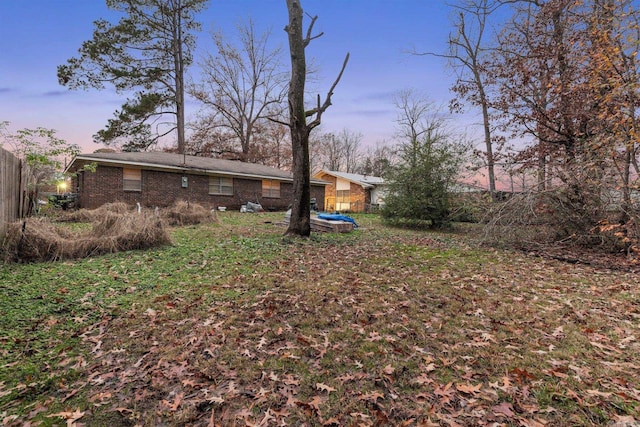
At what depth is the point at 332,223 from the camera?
10.0 m

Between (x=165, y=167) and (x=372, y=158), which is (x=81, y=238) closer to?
(x=165, y=167)

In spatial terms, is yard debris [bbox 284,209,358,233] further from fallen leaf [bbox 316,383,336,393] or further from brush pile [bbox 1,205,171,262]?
fallen leaf [bbox 316,383,336,393]

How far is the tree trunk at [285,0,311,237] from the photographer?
7789 mm

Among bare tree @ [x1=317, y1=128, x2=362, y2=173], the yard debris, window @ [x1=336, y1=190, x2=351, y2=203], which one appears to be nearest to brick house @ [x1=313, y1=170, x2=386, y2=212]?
window @ [x1=336, y1=190, x2=351, y2=203]

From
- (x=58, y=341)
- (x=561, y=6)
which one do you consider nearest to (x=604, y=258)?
(x=561, y=6)

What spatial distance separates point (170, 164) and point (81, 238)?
34.7 feet

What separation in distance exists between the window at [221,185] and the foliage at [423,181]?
9.62 m

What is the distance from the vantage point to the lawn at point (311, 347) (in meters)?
2.06

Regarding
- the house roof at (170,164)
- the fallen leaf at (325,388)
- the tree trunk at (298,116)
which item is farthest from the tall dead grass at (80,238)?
the house roof at (170,164)

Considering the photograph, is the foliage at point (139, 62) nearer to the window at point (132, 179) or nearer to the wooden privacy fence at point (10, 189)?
the window at point (132, 179)

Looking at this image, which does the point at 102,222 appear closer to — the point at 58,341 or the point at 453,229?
the point at 58,341

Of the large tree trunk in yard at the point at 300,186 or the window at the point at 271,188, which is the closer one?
the large tree trunk in yard at the point at 300,186

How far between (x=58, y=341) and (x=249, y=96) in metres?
27.4

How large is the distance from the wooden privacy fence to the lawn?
1.34 metres
